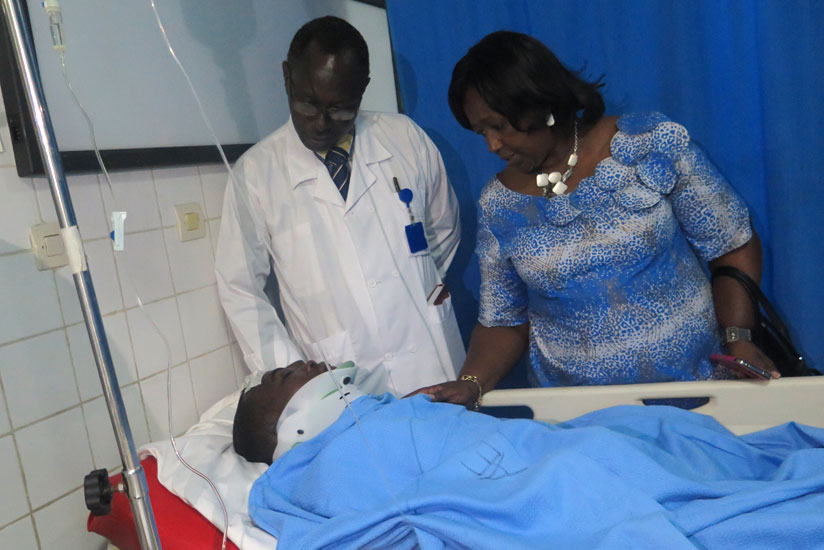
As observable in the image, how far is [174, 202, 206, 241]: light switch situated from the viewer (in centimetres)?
170

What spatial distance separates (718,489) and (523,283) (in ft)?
2.39

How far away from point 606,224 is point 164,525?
1.06 m

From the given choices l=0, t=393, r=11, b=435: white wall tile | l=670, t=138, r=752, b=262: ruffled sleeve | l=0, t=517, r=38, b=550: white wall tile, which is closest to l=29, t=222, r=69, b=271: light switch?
l=0, t=393, r=11, b=435: white wall tile

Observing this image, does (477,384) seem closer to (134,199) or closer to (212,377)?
(212,377)

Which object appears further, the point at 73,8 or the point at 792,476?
the point at 73,8

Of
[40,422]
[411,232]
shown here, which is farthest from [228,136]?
[40,422]

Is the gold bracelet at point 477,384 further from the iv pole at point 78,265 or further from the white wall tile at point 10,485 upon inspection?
the white wall tile at point 10,485

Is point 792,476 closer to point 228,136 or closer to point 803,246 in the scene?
point 803,246

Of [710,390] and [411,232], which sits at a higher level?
[411,232]

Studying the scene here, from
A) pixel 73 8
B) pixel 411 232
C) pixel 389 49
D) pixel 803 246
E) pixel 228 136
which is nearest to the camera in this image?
pixel 73 8

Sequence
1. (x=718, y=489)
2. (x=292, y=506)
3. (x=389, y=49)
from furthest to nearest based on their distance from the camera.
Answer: (x=389, y=49)
(x=292, y=506)
(x=718, y=489)

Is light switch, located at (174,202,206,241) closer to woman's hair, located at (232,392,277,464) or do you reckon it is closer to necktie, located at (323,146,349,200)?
necktie, located at (323,146,349,200)

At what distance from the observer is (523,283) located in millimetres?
1636

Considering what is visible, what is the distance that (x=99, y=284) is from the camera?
1.49 metres
